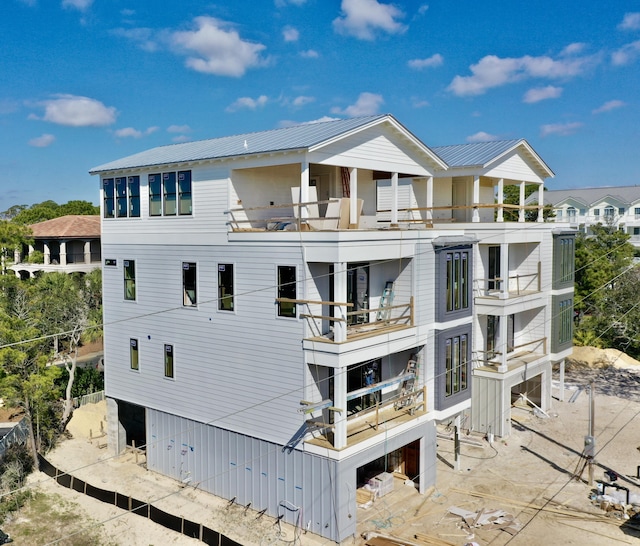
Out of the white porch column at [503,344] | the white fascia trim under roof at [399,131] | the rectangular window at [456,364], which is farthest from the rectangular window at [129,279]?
the white porch column at [503,344]

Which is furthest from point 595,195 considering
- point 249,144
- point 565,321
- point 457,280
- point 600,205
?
point 249,144

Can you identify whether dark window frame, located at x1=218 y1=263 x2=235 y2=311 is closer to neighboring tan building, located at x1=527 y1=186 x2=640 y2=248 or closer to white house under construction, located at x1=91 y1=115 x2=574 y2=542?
white house under construction, located at x1=91 y1=115 x2=574 y2=542

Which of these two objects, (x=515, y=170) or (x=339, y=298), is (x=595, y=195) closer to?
(x=515, y=170)

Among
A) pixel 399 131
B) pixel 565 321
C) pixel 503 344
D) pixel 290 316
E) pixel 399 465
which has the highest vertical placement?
pixel 399 131

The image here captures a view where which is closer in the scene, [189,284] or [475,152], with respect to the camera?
[189,284]

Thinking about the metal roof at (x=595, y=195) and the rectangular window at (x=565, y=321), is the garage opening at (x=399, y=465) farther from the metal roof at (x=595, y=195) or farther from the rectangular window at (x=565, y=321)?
the metal roof at (x=595, y=195)

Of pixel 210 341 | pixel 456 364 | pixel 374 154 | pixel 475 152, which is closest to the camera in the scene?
pixel 210 341

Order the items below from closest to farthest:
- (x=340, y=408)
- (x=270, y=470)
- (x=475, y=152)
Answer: (x=340, y=408)
(x=270, y=470)
(x=475, y=152)

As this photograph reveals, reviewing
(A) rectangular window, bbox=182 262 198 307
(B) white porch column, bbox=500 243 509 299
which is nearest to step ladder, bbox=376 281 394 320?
(A) rectangular window, bbox=182 262 198 307
